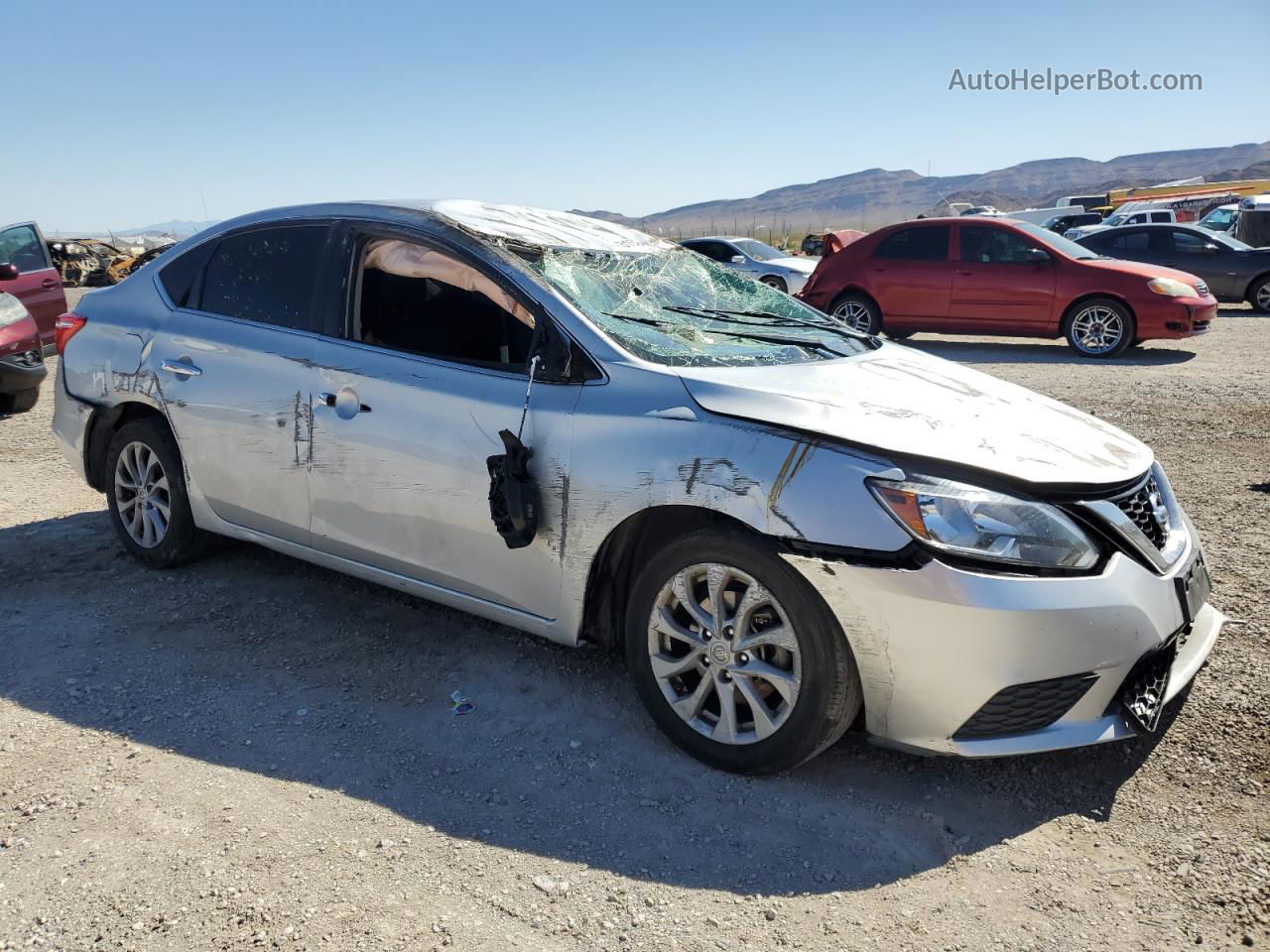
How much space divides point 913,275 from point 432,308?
9.84 m

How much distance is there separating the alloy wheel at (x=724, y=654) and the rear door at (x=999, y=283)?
10.1 metres

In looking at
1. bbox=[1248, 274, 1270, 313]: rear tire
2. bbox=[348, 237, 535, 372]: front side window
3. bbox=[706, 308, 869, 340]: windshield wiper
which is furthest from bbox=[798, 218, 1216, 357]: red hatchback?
bbox=[348, 237, 535, 372]: front side window

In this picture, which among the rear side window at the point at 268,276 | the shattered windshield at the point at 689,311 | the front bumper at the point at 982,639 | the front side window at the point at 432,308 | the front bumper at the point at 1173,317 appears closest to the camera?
the front bumper at the point at 982,639

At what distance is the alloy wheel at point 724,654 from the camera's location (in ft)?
9.62

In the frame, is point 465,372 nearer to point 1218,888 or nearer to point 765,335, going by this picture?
point 765,335

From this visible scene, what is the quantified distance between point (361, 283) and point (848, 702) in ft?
7.92

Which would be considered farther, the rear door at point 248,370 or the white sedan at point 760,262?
the white sedan at point 760,262

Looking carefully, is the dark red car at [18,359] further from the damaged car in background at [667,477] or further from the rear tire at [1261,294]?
the rear tire at [1261,294]

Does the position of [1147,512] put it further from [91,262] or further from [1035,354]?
[91,262]

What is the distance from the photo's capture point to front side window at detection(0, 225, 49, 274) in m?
10.0

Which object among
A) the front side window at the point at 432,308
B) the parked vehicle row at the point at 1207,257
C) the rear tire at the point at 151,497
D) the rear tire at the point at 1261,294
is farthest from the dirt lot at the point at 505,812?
the rear tire at the point at 1261,294

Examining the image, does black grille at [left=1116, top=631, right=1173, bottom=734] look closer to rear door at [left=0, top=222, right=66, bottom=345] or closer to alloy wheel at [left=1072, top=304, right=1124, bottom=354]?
alloy wheel at [left=1072, top=304, right=1124, bottom=354]

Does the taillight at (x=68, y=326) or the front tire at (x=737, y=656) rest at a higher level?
the taillight at (x=68, y=326)

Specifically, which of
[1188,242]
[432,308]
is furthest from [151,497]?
[1188,242]
